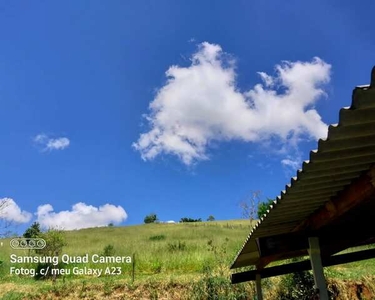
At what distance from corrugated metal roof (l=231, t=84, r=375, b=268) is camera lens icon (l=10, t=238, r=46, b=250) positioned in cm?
1501

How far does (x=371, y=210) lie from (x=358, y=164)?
1.62m

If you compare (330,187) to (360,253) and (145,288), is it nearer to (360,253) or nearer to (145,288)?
(360,253)

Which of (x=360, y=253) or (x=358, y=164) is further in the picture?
(x=360, y=253)

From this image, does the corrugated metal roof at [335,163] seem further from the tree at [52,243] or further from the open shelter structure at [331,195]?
the tree at [52,243]

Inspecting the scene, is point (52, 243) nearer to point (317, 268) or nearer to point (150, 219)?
point (317, 268)

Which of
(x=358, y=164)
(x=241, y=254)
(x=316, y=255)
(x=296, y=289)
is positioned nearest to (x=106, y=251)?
(x=296, y=289)

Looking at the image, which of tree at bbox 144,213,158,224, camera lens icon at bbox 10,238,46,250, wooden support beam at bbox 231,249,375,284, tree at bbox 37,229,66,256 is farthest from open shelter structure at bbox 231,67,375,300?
tree at bbox 144,213,158,224

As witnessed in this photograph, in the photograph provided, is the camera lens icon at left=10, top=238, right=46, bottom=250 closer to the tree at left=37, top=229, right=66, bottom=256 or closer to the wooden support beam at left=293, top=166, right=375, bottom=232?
the tree at left=37, top=229, right=66, bottom=256

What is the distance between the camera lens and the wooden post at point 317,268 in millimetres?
3541

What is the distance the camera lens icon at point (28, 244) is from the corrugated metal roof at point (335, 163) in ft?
A: 49.2

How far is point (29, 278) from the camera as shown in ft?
49.4

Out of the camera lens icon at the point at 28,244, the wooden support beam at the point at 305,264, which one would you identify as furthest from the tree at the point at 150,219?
the wooden support beam at the point at 305,264

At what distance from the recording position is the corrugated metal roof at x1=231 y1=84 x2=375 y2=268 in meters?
1.86

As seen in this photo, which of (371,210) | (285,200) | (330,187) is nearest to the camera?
(330,187)
